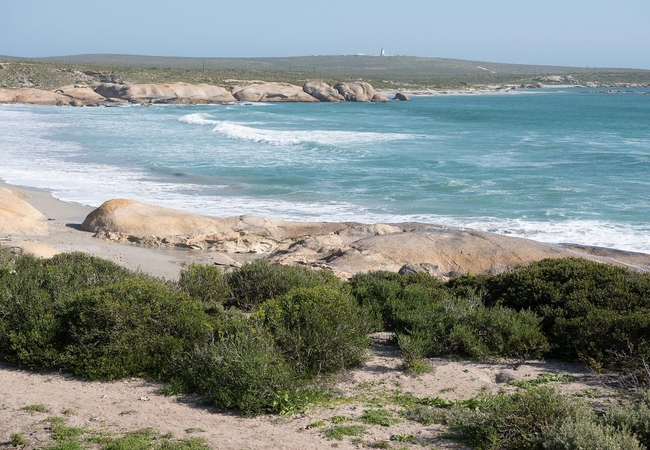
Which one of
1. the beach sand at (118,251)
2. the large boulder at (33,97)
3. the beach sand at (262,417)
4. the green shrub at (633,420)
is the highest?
the large boulder at (33,97)

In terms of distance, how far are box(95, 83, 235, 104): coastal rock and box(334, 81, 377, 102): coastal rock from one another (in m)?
19.0

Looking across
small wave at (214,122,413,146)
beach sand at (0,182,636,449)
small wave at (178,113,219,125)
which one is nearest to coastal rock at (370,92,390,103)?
small wave at (178,113,219,125)

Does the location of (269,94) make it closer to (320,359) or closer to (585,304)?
(585,304)

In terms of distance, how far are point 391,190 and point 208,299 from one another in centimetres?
1742

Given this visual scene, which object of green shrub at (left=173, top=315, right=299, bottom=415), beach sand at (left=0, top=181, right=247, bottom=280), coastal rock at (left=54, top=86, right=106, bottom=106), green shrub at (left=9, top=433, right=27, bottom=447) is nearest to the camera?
green shrub at (left=9, top=433, right=27, bottom=447)

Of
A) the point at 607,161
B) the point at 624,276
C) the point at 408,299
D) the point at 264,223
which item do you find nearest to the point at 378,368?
the point at 408,299

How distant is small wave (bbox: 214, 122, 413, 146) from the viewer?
43.9 meters

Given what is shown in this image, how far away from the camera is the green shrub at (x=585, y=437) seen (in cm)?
512

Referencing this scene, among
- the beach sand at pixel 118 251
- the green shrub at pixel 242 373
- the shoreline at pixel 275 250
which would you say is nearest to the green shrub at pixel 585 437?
the green shrub at pixel 242 373

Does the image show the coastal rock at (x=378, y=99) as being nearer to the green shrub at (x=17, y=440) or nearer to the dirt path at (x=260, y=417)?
the dirt path at (x=260, y=417)

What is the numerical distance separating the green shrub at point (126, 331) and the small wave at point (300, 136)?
34.8 metres

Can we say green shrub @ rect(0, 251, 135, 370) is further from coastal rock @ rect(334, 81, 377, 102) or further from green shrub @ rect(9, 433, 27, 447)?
coastal rock @ rect(334, 81, 377, 102)

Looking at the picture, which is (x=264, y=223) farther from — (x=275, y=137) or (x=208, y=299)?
(x=275, y=137)

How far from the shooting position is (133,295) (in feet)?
27.3
